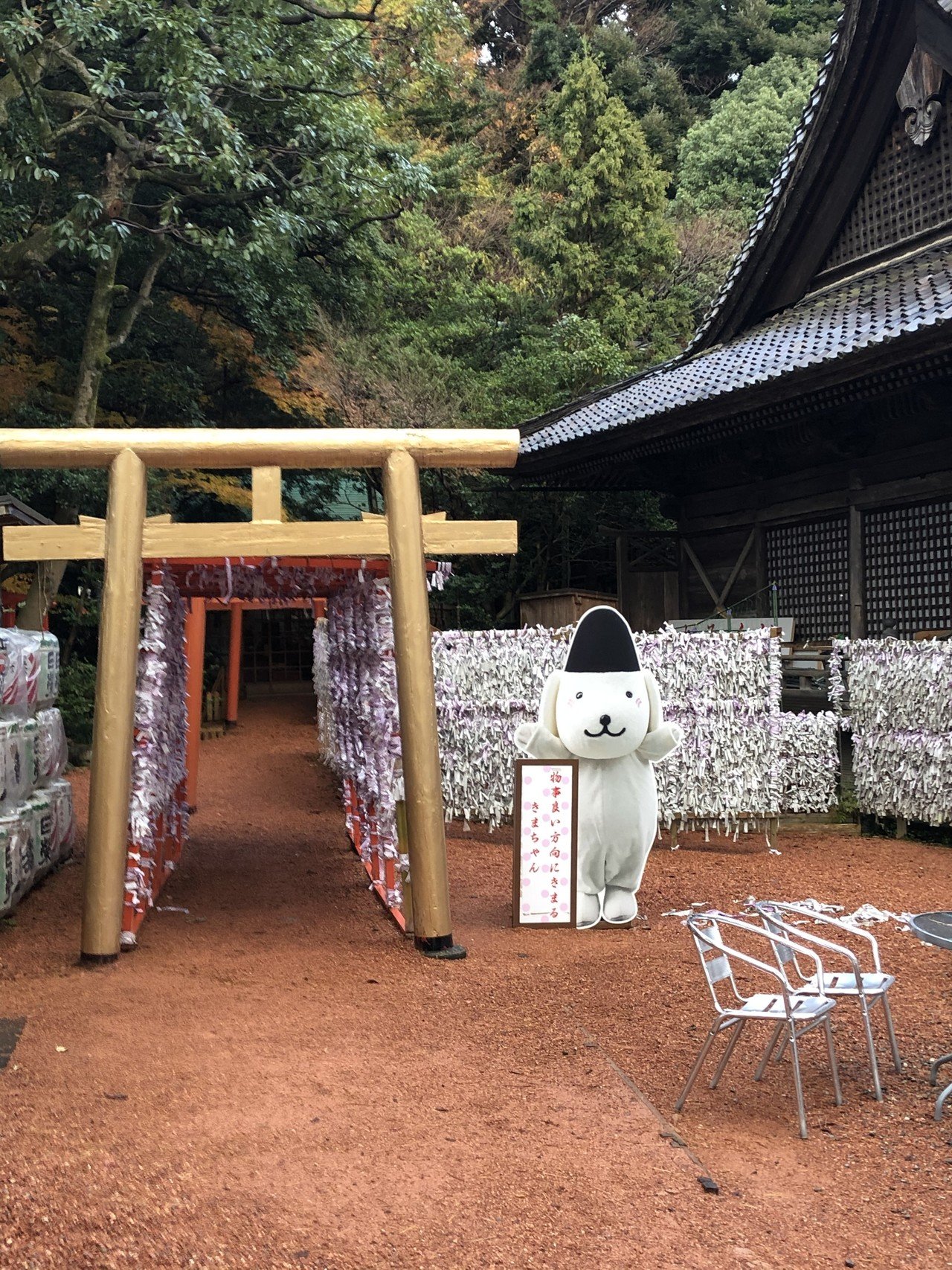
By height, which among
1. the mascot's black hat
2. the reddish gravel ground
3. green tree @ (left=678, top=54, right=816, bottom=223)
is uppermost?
green tree @ (left=678, top=54, right=816, bottom=223)

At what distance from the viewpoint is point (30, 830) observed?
24.8 ft

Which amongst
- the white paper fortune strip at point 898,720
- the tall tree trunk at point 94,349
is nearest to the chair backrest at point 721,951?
the white paper fortune strip at point 898,720

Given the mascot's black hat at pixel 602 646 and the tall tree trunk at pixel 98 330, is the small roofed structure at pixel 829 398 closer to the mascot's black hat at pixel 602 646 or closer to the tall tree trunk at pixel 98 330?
the mascot's black hat at pixel 602 646

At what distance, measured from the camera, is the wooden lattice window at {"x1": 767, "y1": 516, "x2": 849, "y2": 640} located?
12.4 metres

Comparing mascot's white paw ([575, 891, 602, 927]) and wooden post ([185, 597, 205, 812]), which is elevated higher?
wooden post ([185, 597, 205, 812])

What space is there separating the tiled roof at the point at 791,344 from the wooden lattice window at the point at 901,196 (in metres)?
0.40

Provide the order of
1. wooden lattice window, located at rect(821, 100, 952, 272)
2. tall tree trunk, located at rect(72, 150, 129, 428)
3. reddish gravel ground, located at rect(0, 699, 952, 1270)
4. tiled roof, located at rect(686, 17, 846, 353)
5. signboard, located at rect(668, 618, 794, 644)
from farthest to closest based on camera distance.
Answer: tall tree trunk, located at rect(72, 150, 129, 428) < tiled roof, located at rect(686, 17, 846, 353) < signboard, located at rect(668, 618, 794, 644) < wooden lattice window, located at rect(821, 100, 952, 272) < reddish gravel ground, located at rect(0, 699, 952, 1270)

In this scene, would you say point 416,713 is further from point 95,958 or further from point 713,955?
point 713,955

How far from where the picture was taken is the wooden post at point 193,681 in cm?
1095

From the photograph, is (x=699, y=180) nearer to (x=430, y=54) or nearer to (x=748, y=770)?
(x=430, y=54)

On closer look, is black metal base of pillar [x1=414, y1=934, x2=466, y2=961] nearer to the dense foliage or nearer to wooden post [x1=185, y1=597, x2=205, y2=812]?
wooden post [x1=185, y1=597, x2=205, y2=812]

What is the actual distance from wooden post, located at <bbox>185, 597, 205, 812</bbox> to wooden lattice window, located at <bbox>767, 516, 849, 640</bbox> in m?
6.66

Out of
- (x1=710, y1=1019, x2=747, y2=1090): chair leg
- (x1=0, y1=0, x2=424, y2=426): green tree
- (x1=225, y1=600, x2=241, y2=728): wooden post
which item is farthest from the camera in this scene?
(x1=225, y1=600, x2=241, y2=728): wooden post

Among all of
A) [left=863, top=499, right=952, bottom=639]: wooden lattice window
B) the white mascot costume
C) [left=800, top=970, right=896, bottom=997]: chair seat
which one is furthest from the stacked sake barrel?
[left=863, top=499, right=952, bottom=639]: wooden lattice window
